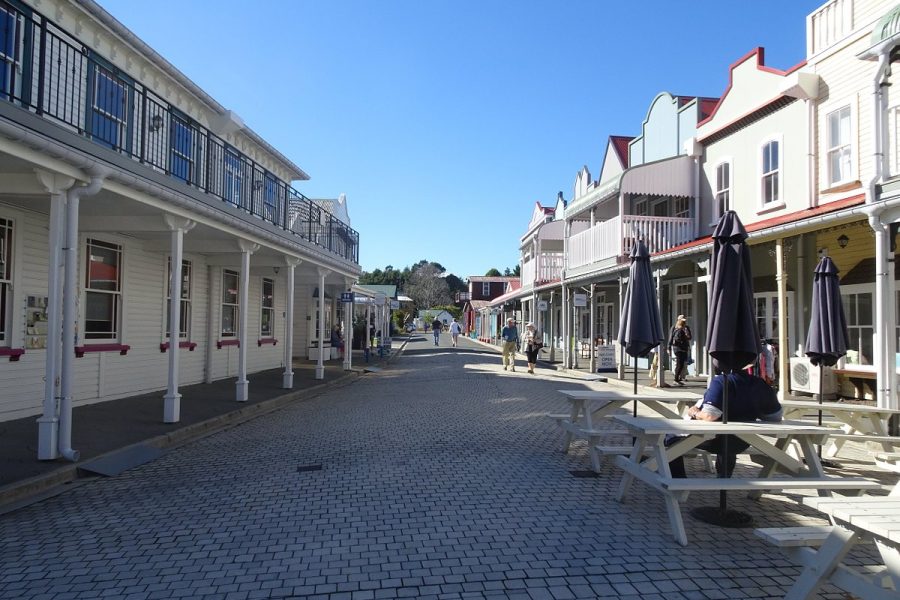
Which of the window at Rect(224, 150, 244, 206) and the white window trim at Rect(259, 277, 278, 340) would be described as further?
the white window trim at Rect(259, 277, 278, 340)

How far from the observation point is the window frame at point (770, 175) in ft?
45.5

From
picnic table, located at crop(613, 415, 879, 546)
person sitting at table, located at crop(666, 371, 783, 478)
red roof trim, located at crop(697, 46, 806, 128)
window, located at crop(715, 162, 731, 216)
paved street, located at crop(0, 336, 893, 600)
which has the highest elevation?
red roof trim, located at crop(697, 46, 806, 128)

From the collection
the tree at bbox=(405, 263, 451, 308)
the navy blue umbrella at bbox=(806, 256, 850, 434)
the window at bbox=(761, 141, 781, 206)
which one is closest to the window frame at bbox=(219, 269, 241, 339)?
the navy blue umbrella at bbox=(806, 256, 850, 434)

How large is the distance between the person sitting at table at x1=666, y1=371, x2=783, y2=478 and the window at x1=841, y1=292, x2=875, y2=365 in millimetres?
7988

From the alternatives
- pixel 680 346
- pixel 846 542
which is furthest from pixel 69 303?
pixel 680 346

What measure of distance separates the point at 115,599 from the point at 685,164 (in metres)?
17.2

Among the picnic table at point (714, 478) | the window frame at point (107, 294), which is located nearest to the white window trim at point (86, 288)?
the window frame at point (107, 294)

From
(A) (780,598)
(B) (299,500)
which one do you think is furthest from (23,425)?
(A) (780,598)

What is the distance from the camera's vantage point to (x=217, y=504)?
5691 millimetres

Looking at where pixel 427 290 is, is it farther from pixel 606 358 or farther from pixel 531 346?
pixel 606 358

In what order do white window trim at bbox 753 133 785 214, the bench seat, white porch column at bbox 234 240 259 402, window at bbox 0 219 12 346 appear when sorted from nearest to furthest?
the bench seat < window at bbox 0 219 12 346 < white porch column at bbox 234 240 259 402 < white window trim at bbox 753 133 785 214

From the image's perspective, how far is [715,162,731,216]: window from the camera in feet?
53.0

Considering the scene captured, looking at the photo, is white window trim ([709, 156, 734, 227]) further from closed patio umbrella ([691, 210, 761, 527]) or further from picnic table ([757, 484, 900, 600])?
picnic table ([757, 484, 900, 600])

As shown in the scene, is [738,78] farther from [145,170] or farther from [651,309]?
[145,170]
